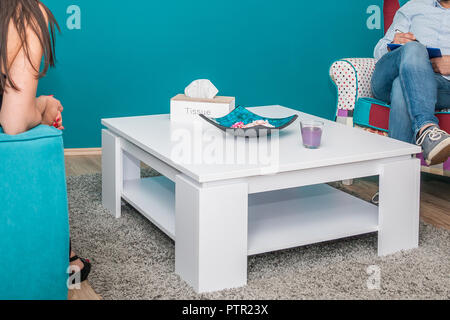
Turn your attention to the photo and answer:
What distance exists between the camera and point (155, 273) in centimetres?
173

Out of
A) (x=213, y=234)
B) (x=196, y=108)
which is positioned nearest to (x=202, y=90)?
(x=196, y=108)

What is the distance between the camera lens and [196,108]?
2248 millimetres

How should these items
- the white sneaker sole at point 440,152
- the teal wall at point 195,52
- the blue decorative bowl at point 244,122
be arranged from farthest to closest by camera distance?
the teal wall at point 195,52
the white sneaker sole at point 440,152
the blue decorative bowl at point 244,122

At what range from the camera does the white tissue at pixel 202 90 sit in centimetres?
238

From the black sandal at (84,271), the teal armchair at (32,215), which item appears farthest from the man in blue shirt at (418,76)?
the teal armchair at (32,215)

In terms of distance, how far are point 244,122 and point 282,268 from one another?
55 cm

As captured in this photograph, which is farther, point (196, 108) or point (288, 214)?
point (196, 108)

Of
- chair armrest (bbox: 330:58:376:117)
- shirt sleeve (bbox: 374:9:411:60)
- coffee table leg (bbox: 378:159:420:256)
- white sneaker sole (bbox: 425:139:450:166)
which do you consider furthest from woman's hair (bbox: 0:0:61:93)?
shirt sleeve (bbox: 374:9:411:60)

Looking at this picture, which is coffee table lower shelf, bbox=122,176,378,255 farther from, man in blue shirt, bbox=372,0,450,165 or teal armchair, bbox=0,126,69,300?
teal armchair, bbox=0,126,69,300

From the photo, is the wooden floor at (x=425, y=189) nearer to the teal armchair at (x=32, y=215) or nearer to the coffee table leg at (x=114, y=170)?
the coffee table leg at (x=114, y=170)

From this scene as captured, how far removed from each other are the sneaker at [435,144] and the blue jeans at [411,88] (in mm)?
66

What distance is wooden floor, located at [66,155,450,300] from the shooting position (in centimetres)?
232

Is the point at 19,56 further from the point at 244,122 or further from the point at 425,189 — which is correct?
the point at 425,189

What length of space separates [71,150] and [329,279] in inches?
80.8
